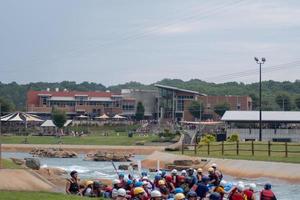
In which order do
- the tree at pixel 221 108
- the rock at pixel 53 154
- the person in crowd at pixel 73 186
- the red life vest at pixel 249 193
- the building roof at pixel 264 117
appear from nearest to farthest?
the red life vest at pixel 249 193, the person in crowd at pixel 73 186, the rock at pixel 53 154, the building roof at pixel 264 117, the tree at pixel 221 108

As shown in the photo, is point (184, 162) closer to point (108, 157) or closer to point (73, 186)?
point (108, 157)

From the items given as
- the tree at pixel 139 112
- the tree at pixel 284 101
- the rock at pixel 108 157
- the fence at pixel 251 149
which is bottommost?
the rock at pixel 108 157

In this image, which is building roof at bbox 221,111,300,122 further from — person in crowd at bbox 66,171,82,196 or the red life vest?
the red life vest

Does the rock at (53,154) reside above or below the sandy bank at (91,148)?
below

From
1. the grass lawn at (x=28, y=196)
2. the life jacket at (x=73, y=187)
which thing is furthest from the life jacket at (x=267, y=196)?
the life jacket at (x=73, y=187)

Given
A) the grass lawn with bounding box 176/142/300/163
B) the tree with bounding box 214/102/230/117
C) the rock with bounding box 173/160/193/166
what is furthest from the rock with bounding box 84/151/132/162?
the tree with bounding box 214/102/230/117

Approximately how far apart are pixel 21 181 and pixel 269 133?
5320 cm

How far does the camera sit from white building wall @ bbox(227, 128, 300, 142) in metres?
76.4

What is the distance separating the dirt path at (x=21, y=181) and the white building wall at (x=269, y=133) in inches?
1876

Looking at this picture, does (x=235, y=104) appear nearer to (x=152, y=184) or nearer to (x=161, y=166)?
(x=161, y=166)

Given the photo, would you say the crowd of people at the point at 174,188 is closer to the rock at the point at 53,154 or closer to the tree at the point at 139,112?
the rock at the point at 53,154

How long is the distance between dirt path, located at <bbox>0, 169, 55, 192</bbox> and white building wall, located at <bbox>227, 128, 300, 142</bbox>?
156ft

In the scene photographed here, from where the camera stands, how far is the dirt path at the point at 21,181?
88.2 feet

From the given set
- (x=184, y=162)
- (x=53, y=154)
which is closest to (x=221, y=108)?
(x=53, y=154)
